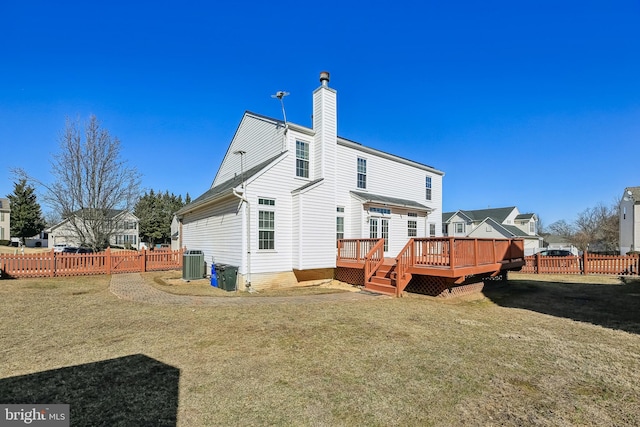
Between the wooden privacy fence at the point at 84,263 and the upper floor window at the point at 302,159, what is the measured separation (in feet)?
34.0

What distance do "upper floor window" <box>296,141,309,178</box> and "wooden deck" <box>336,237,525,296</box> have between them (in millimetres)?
3564

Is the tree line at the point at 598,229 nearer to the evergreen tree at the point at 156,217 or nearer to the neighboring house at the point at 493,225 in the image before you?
the neighboring house at the point at 493,225

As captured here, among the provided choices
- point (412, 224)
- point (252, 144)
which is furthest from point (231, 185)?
point (412, 224)

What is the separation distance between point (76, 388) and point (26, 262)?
14.4 meters

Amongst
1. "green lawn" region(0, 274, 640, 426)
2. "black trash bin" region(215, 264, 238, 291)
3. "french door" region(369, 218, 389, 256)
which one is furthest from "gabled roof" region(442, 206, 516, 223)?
"black trash bin" region(215, 264, 238, 291)

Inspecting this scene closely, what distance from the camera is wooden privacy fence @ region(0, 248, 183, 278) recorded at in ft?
45.0

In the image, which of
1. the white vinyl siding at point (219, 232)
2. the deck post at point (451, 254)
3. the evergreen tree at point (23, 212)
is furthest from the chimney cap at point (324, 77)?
the evergreen tree at point (23, 212)

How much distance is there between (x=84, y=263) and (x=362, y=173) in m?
14.8

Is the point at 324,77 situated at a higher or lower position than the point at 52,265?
higher

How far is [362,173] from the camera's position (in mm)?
16312

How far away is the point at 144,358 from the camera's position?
15.9 ft

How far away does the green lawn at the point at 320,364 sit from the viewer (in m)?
3.40

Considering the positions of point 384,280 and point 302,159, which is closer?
point 384,280

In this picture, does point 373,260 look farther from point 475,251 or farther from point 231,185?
point 231,185
